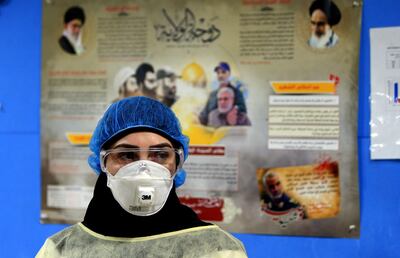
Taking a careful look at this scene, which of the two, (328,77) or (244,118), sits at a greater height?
(328,77)

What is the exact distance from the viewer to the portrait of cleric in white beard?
1.32m

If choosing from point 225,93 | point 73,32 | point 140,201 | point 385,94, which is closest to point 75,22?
point 73,32

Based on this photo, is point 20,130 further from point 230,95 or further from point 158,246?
point 158,246

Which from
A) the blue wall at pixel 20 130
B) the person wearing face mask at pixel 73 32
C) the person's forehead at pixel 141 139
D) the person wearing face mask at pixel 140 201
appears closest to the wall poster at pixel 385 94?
the person wearing face mask at pixel 140 201

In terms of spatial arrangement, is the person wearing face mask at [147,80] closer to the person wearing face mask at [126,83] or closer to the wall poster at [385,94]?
the person wearing face mask at [126,83]

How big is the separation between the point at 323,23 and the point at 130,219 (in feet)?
2.96

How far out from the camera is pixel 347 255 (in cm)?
132

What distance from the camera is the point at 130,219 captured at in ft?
2.85

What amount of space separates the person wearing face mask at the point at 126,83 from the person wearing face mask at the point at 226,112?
0.30 m

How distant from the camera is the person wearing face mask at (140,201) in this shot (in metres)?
0.83

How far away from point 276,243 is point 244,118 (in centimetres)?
44

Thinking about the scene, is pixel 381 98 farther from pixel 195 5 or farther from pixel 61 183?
pixel 61 183

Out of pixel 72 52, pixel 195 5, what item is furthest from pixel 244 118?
pixel 72 52

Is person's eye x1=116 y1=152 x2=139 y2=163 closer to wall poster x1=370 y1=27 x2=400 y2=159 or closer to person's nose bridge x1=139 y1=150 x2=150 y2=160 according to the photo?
person's nose bridge x1=139 y1=150 x2=150 y2=160
